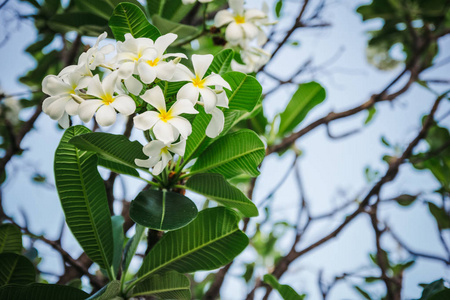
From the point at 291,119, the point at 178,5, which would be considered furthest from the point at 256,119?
the point at 178,5

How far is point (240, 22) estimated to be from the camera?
1040 mm

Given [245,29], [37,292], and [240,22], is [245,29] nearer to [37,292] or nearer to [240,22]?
[240,22]

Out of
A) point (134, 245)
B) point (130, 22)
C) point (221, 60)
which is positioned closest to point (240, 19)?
point (221, 60)

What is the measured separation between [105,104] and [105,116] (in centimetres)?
3

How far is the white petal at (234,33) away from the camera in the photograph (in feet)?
3.33

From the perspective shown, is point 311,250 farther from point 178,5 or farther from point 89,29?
point 89,29

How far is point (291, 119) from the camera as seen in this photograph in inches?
51.8

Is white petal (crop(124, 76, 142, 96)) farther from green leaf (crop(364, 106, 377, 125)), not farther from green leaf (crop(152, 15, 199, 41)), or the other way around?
green leaf (crop(364, 106, 377, 125))

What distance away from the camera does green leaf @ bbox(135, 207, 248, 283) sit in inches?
30.1

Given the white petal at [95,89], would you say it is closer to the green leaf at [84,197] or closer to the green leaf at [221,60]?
the green leaf at [84,197]

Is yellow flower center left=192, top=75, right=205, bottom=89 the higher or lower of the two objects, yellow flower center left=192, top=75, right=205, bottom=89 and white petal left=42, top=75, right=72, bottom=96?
the higher

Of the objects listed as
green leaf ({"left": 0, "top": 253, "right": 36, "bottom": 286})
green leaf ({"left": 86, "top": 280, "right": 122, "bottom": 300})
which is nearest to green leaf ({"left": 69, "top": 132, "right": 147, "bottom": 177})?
green leaf ({"left": 86, "top": 280, "right": 122, "bottom": 300})

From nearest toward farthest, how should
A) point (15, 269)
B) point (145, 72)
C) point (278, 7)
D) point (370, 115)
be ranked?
point (145, 72), point (15, 269), point (278, 7), point (370, 115)

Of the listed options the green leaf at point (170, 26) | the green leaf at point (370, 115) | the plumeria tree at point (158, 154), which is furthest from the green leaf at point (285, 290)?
the green leaf at point (370, 115)
